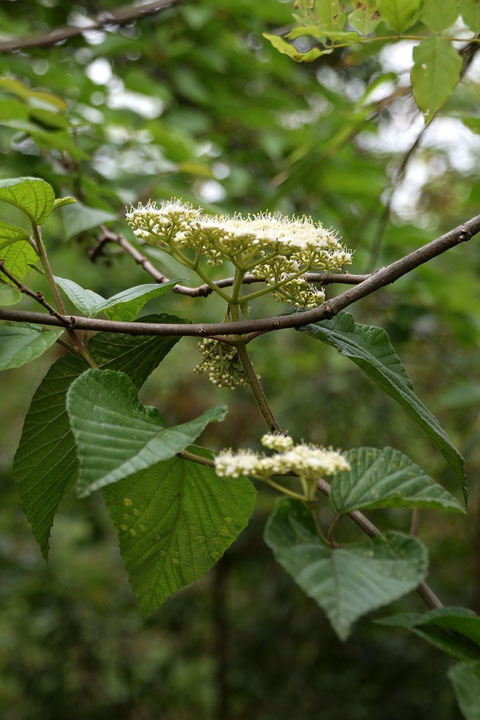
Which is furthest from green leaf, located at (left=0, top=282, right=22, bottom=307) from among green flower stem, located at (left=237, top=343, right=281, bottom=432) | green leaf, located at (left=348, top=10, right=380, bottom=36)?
green leaf, located at (left=348, top=10, right=380, bottom=36)

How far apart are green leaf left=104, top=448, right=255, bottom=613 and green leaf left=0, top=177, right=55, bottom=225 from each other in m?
0.32

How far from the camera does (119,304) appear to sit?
0.80 metres

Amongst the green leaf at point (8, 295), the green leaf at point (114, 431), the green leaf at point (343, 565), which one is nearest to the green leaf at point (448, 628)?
the green leaf at point (343, 565)

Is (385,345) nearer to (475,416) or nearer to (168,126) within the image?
(168,126)

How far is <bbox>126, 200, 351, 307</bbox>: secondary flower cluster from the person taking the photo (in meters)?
0.68

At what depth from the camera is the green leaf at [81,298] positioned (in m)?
0.78

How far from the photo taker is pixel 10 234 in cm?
76

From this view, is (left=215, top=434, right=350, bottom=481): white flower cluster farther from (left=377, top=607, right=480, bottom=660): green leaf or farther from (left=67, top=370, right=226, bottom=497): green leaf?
(left=377, top=607, right=480, bottom=660): green leaf

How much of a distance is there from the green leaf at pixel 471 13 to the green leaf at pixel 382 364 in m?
0.55

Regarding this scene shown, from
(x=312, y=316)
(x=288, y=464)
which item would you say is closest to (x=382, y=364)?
(x=312, y=316)

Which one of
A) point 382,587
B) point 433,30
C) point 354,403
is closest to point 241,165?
point 354,403

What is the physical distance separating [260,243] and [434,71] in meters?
0.48

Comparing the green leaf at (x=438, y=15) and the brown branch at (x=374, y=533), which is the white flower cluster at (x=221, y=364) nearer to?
the brown branch at (x=374, y=533)

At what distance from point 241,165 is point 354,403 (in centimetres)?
133
